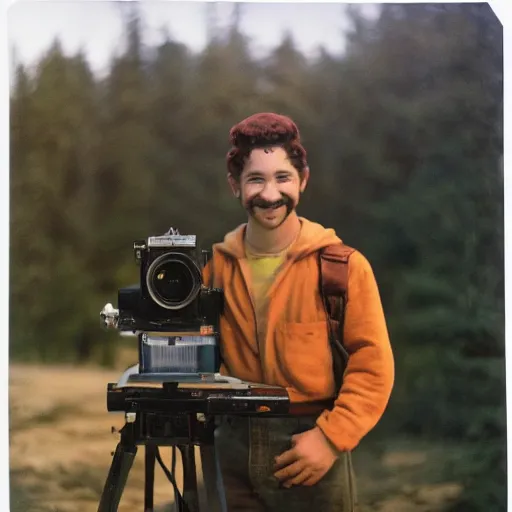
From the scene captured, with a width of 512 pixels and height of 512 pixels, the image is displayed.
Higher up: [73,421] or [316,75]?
[316,75]

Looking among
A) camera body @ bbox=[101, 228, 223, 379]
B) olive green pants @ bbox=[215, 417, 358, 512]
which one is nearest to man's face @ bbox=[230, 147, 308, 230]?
camera body @ bbox=[101, 228, 223, 379]

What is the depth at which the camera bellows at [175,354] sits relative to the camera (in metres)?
1.99

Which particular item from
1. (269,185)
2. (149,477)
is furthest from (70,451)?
(269,185)

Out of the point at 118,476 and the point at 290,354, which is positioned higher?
the point at 290,354

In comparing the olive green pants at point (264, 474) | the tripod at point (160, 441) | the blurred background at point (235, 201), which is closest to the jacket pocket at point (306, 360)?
the olive green pants at point (264, 474)

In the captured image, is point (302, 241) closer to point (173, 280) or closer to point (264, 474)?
point (173, 280)

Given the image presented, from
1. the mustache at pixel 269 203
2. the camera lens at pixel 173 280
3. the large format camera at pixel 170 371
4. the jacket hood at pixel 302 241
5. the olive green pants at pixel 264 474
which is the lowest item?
the olive green pants at pixel 264 474

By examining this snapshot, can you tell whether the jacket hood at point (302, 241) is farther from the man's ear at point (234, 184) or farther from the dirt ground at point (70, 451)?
the dirt ground at point (70, 451)

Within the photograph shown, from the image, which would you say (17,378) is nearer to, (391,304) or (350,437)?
(350,437)

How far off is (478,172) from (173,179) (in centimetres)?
104

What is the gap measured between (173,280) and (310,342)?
1.70 feet

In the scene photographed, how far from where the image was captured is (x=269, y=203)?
2.24m
